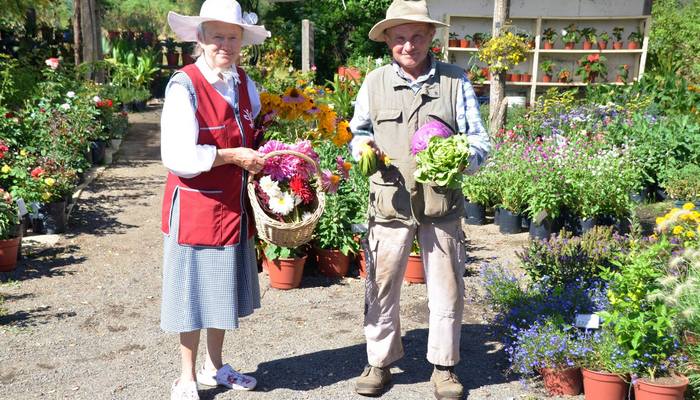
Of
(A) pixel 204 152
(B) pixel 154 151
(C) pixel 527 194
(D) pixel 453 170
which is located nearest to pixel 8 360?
(A) pixel 204 152

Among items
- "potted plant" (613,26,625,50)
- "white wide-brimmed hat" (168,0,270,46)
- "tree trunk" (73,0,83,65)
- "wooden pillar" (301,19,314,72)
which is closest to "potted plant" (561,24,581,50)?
"potted plant" (613,26,625,50)

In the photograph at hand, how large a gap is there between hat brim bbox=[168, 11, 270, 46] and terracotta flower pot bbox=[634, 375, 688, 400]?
2365 millimetres

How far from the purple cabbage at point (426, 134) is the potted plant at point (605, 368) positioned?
50.5 inches

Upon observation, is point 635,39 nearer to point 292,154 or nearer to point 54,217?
point 54,217

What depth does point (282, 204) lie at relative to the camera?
128 inches

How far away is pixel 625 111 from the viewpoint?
9.01 metres

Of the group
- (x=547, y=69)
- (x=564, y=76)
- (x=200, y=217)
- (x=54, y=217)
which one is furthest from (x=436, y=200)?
(x=564, y=76)

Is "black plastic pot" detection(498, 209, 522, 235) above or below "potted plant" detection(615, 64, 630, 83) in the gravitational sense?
below

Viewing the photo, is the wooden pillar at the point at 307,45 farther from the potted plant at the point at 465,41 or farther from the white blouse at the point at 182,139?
the white blouse at the point at 182,139

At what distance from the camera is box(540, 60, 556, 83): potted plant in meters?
13.8

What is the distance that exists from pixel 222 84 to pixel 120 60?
1408 centimetres

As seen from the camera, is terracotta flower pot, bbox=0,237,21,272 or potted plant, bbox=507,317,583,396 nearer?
potted plant, bbox=507,317,583,396

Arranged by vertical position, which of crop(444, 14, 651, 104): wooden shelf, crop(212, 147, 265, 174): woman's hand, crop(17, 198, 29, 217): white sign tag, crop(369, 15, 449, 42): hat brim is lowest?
crop(17, 198, 29, 217): white sign tag

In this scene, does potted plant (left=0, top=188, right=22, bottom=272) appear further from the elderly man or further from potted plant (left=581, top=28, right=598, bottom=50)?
potted plant (left=581, top=28, right=598, bottom=50)
